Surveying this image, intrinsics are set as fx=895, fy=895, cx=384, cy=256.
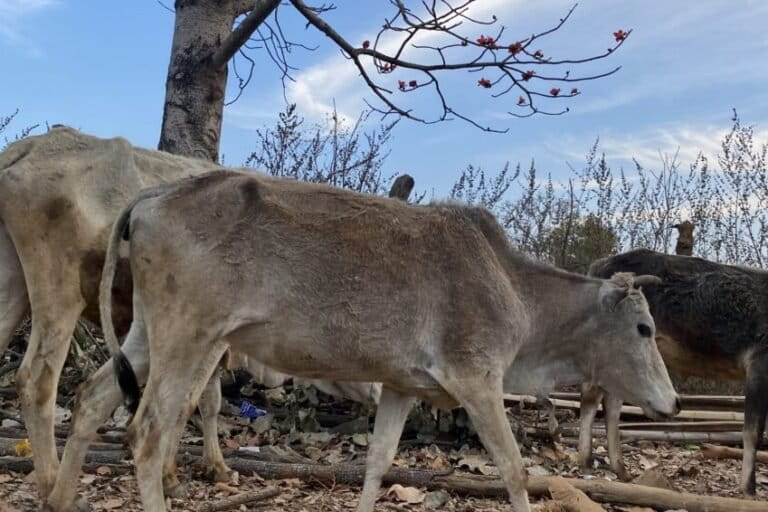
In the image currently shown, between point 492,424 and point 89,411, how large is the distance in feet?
8.06

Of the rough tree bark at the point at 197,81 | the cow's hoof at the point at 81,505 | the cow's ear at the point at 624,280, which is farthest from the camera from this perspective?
the rough tree bark at the point at 197,81

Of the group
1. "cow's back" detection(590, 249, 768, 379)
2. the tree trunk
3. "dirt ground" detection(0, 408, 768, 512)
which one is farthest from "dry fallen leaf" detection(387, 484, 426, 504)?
the tree trunk

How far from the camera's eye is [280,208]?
4949 millimetres

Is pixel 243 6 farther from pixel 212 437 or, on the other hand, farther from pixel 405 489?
pixel 405 489

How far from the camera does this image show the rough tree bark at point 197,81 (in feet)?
27.6

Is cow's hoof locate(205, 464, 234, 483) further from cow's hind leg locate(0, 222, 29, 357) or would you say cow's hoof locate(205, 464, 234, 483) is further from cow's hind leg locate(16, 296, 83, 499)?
cow's hind leg locate(0, 222, 29, 357)

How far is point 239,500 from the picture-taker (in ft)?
18.6

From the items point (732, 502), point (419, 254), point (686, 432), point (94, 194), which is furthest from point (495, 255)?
point (686, 432)

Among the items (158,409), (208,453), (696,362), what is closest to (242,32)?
(208,453)

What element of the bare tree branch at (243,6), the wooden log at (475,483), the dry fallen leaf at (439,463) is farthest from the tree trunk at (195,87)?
the dry fallen leaf at (439,463)

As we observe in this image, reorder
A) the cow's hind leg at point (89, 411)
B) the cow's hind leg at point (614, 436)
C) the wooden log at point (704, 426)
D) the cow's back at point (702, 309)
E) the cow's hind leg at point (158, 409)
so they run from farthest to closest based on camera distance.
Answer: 1. the wooden log at point (704, 426)
2. the cow's back at point (702, 309)
3. the cow's hind leg at point (614, 436)
4. the cow's hind leg at point (89, 411)
5. the cow's hind leg at point (158, 409)

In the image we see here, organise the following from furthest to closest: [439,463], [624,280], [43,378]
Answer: [439,463] → [624,280] → [43,378]

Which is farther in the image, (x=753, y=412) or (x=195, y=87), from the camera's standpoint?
(x=195, y=87)

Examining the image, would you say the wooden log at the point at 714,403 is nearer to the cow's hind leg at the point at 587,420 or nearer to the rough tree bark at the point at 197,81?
the cow's hind leg at the point at 587,420
